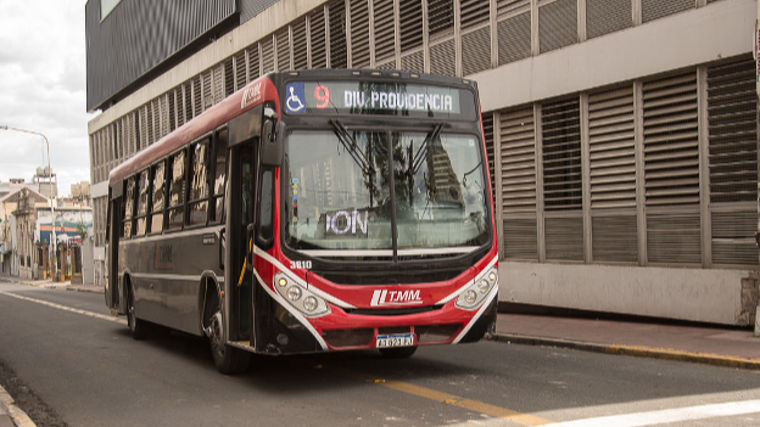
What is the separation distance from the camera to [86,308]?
82.9ft

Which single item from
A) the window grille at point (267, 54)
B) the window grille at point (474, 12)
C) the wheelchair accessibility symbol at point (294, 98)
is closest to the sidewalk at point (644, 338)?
the wheelchair accessibility symbol at point (294, 98)

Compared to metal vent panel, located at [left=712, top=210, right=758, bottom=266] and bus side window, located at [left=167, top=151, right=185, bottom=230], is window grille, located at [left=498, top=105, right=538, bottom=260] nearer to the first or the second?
metal vent panel, located at [left=712, top=210, right=758, bottom=266]

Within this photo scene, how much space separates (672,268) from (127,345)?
8872mm

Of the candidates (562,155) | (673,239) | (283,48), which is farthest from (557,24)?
(283,48)

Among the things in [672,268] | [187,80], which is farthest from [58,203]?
[672,268]

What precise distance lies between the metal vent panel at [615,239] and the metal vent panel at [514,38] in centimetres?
378

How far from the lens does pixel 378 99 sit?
8625 millimetres

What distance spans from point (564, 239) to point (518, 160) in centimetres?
207

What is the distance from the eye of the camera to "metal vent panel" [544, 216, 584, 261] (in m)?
15.2

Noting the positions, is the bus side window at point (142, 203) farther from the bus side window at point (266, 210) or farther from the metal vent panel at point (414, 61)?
the metal vent panel at point (414, 61)

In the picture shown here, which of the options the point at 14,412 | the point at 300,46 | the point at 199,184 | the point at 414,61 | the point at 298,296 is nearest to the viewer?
the point at 14,412

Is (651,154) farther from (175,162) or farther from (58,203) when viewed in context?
(58,203)

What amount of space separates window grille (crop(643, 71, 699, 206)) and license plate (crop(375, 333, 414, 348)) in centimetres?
655

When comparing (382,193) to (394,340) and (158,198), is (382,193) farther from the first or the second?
(158,198)
